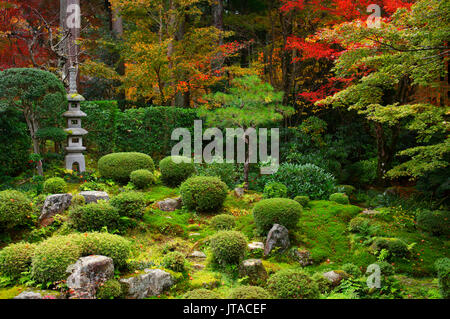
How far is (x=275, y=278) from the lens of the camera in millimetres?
5137

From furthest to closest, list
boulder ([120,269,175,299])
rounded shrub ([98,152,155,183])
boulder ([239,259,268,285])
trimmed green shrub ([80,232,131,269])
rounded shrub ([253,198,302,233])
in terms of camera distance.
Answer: rounded shrub ([98,152,155,183]) → rounded shrub ([253,198,302,233]) → boulder ([239,259,268,285]) → trimmed green shrub ([80,232,131,269]) → boulder ([120,269,175,299])

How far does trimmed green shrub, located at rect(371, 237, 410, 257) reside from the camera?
6.66 m

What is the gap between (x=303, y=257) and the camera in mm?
6836

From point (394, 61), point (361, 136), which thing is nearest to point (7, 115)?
point (394, 61)

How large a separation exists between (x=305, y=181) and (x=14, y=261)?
740cm

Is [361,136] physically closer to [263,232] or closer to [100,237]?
[263,232]

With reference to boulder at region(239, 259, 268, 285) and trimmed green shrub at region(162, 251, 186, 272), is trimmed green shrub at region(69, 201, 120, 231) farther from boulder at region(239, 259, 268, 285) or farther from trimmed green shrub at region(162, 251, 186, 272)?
boulder at region(239, 259, 268, 285)

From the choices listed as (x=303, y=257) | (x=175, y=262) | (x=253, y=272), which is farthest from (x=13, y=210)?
(x=303, y=257)

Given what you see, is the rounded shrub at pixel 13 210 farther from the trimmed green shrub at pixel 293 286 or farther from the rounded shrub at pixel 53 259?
the trimmed green shrub at pixel 293 286

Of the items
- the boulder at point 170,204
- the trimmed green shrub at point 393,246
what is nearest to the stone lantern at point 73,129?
the boulder at point 170,204

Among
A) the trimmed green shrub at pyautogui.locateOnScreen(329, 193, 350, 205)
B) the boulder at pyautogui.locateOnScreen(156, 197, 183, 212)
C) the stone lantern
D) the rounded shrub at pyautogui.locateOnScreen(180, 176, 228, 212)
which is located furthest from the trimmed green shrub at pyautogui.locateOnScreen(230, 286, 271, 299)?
the stone lantern

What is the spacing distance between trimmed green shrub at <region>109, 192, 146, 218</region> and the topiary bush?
4.33m

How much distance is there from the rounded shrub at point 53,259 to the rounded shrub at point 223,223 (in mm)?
3115

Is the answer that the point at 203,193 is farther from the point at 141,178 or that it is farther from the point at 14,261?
the point at 14,261
